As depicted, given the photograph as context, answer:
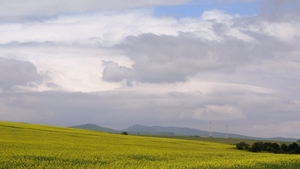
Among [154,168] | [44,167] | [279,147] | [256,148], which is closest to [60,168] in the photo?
[44,167]

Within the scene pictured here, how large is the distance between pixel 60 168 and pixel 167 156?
12.8m

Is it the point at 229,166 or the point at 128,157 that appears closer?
the point at 229,166

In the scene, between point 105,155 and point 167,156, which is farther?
point 167,156

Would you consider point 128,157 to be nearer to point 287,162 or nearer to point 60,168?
point 60,168

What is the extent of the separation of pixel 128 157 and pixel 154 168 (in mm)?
7888

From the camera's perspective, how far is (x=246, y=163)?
1152 inches

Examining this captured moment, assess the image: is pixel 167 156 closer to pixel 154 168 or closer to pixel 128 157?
pixel 128 157

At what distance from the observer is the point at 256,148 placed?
6269 cm

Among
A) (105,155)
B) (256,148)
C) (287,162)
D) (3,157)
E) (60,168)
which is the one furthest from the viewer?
(256,148)

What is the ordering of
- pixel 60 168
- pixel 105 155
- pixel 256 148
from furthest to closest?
pixel 256 148
pixel 105 155
pixel 60 168

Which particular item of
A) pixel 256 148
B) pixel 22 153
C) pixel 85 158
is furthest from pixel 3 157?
pixel 256 148

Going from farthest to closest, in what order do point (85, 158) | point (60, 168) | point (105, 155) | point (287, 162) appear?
point (287, 162), point (105, 155), point (85, 158), point (60, 168)

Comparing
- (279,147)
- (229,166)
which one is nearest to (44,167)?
(229,166)

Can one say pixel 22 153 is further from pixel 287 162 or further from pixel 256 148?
pixel 256 148
